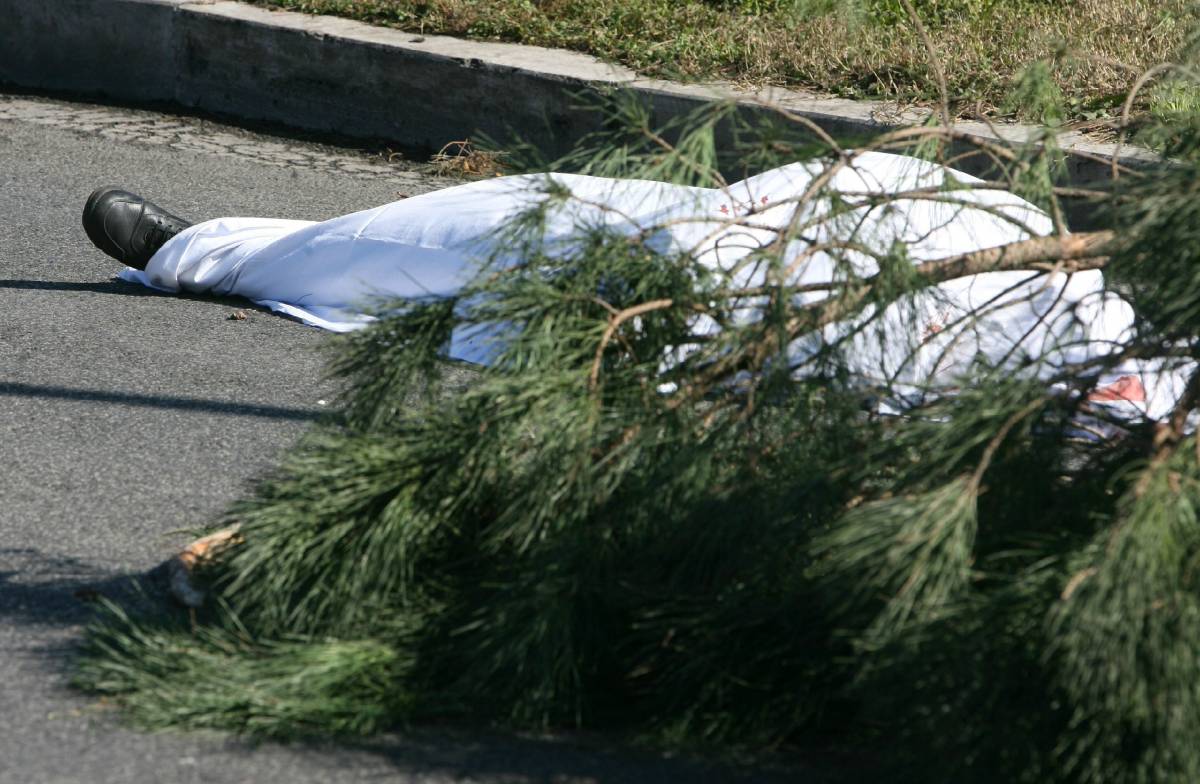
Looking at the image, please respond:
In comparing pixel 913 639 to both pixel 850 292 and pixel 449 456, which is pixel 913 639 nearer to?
pixel 850 292

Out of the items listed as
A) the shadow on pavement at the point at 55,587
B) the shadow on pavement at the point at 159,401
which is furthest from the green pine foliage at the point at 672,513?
the shadow on pavement at the point at 159,401

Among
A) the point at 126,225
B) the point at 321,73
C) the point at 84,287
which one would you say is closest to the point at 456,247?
the point at 126,225

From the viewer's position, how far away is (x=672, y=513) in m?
2.43

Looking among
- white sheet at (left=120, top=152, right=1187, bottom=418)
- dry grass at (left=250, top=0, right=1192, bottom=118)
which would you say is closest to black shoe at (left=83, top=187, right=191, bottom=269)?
white sheet at (left=120, top=152, right=1187, bottom=418)

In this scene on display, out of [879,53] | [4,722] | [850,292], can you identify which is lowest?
[4,722]

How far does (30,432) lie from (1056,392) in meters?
2.68

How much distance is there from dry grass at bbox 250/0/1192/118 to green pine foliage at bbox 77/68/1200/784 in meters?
3.55

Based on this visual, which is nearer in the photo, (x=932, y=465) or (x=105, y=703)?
(x=932, y=465)

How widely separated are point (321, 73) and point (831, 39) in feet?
8.73

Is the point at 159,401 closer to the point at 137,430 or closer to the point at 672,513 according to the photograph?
the point at 137,430

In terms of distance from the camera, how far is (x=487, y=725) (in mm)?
2461

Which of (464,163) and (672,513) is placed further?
(464,163)

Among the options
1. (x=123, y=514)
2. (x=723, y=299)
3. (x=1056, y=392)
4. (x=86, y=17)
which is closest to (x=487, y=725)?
(x=723, y=299)

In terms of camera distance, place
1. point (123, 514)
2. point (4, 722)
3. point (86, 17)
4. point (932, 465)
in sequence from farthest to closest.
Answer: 1. point (86, 17)
2. point (123, 514)
3. point (4, 722)
4. point (932, 465)
